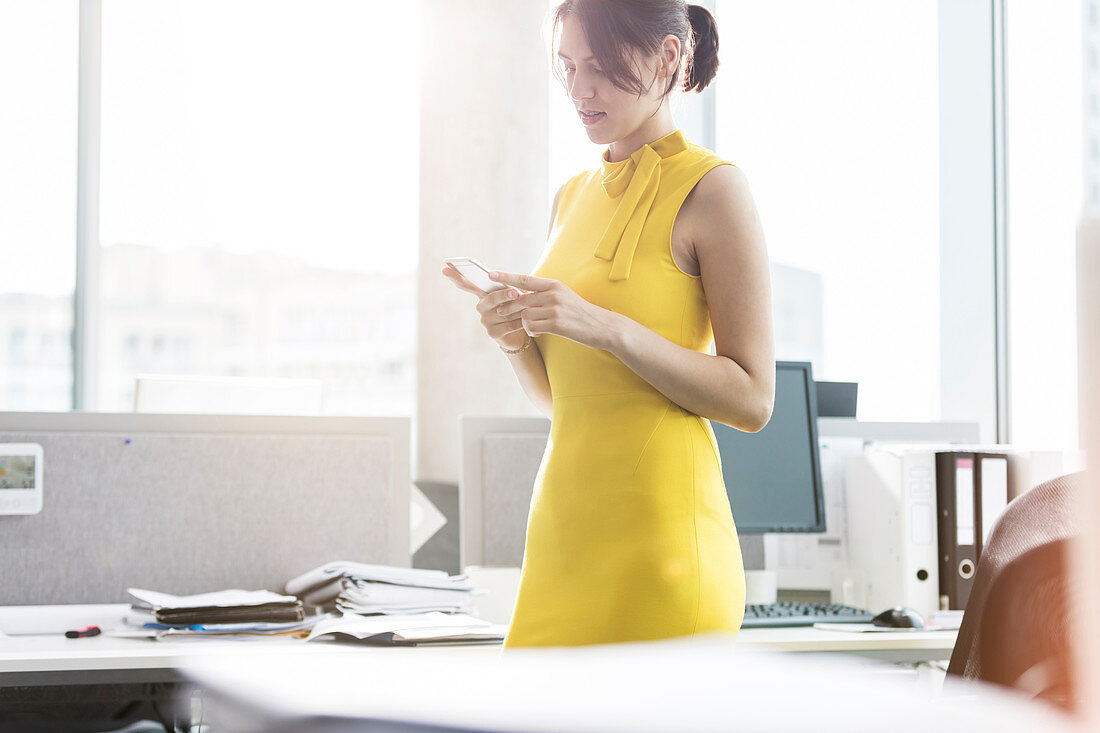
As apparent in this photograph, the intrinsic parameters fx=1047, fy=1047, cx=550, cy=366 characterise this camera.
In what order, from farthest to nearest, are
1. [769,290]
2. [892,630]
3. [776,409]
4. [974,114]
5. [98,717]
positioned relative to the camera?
[974,114] → [776,409] → [892,630] → [98,717] → [769,290]

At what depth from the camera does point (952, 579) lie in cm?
189

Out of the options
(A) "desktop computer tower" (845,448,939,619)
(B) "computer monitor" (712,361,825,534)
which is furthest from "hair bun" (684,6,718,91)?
(A) "desktop computer tower" (845,448,939,619)

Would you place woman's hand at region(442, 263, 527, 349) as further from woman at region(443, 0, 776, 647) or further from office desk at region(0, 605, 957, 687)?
office desk at region(0, 605, 957, 687)

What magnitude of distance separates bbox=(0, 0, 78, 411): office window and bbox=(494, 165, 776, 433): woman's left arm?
361 cm

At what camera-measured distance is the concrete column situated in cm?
370

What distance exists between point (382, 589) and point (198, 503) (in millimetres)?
377

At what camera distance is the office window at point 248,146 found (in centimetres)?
428

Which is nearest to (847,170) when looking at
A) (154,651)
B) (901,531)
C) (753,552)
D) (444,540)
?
(753,552)

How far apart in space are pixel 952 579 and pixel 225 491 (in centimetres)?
130

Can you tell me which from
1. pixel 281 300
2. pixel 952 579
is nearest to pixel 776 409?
pixel 952 579

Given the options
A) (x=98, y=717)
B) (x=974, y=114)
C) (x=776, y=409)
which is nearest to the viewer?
(x=98, y=717)

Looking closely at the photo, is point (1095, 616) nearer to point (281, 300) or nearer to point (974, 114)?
point (974, 114)

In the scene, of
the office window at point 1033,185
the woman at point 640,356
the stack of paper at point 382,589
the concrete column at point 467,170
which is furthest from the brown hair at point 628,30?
the concrete column at point 467,170

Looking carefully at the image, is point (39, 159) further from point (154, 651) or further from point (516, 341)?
point (516, 341)
